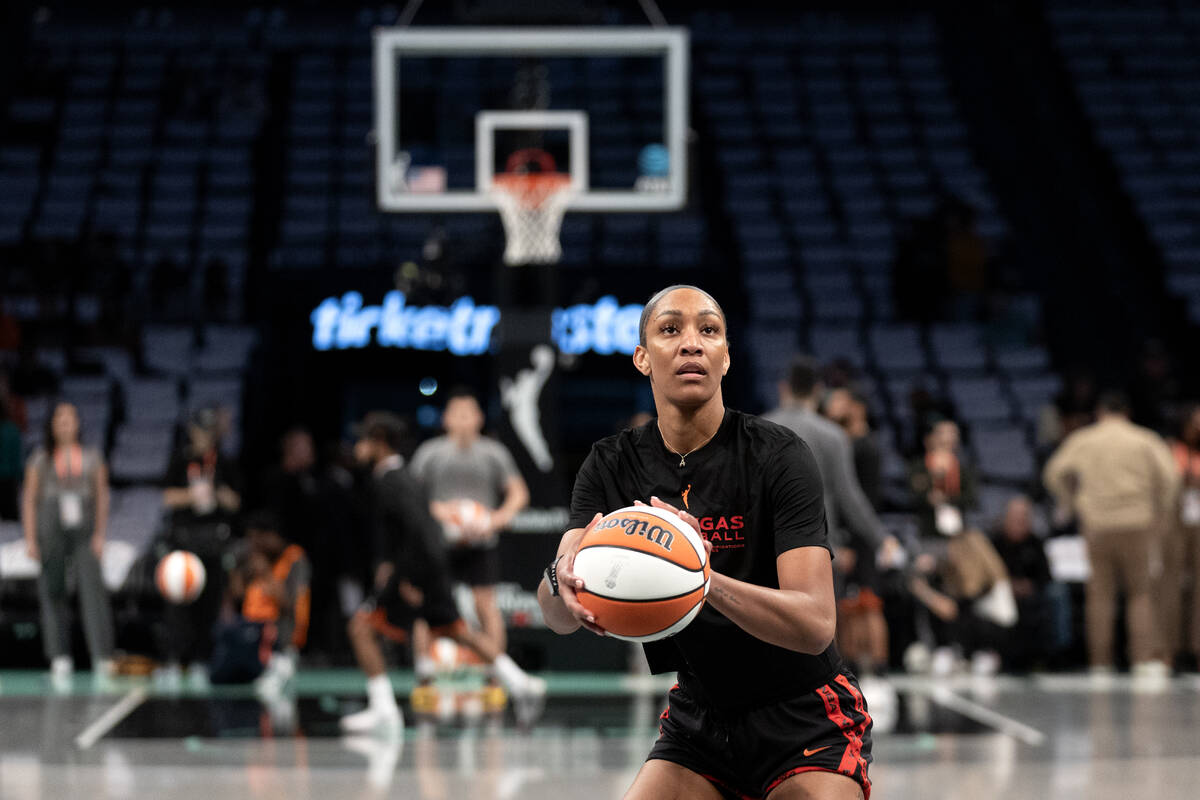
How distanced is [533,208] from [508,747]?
192 inches

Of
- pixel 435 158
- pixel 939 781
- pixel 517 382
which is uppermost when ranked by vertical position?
pixel 435 158

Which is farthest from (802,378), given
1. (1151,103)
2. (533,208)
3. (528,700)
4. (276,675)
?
(1151,103)

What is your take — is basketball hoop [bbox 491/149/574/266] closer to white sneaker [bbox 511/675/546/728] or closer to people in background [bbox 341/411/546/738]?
people in background [bbox 341/411/546/738]

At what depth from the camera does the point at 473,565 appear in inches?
386

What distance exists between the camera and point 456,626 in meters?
8.91

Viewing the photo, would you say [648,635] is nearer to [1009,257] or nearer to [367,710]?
[367,710]

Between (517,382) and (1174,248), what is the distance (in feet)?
33.6

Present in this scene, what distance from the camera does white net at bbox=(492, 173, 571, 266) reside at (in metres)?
11.5

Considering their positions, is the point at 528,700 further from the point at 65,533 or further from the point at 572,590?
the point at 572,590

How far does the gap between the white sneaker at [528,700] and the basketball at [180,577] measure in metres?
2.64

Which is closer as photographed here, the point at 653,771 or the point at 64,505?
the point at 653,771

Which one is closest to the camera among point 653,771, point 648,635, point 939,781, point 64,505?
point 648,635

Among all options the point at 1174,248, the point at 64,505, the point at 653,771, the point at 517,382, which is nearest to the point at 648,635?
the point at 653,771

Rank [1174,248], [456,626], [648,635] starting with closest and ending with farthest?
1. [648,635]
2. [456,626]
3. [1174,248]
